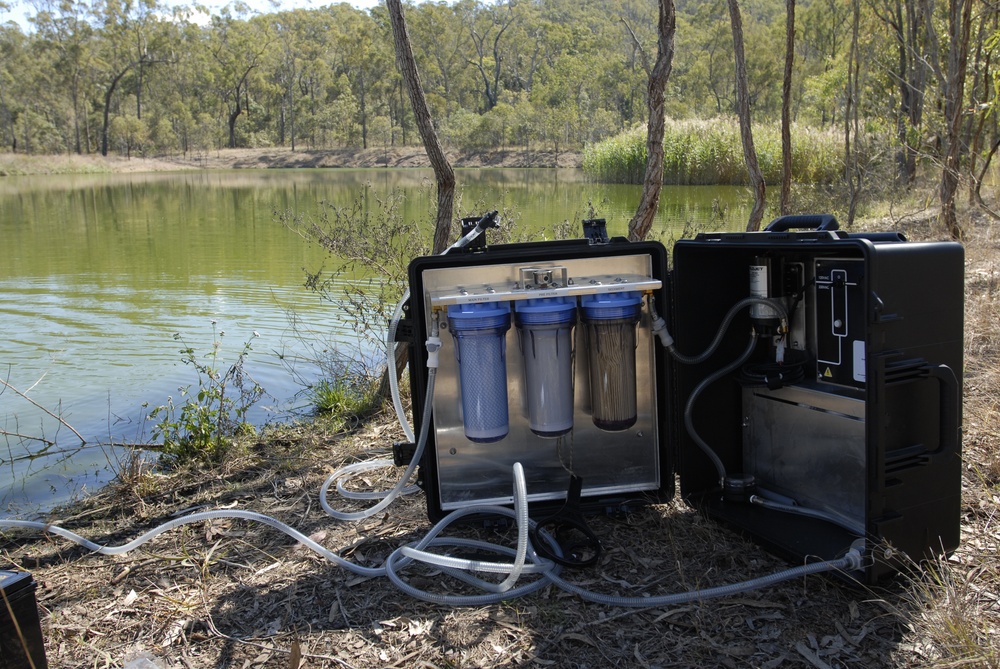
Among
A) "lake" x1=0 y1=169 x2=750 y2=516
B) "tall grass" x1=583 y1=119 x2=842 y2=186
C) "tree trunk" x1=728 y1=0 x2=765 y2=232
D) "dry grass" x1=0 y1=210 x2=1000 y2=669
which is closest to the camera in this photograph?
"dry grass" x1=0 y1=210 x2=1000 y2=669

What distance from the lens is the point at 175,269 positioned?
40.8ft

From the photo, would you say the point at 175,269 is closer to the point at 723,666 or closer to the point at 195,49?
the point at 723,666

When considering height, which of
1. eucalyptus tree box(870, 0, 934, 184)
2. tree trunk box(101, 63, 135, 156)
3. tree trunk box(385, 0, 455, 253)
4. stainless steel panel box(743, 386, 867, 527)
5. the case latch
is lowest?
stainless steel panel box(743, 386, 867, 527)

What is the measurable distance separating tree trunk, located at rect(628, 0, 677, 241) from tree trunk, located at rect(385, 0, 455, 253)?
3.94 feet

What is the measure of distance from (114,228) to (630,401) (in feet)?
59.3

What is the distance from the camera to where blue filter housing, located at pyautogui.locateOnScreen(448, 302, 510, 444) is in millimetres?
2949

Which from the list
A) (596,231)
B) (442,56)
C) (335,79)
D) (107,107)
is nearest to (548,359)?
(596,231)

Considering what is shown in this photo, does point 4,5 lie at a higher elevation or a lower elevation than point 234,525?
higher

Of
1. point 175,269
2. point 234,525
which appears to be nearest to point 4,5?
point 175,269

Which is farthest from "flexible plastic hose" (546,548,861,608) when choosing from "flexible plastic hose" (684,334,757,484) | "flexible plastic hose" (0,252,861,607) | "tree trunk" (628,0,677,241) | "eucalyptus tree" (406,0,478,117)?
"eucalyptus tree" (406,0,478,117)

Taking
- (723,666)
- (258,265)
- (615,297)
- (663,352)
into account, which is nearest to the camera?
(723,666)

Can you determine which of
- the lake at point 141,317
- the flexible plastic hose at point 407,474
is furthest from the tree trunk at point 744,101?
the flexible plastic hose at point 407,474

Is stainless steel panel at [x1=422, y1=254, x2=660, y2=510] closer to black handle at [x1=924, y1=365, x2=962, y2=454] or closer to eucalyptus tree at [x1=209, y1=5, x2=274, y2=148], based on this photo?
black handle at [x1=924, y1=365, x2=962, y2=454]

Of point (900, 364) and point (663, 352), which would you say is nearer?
point (900, 364)
